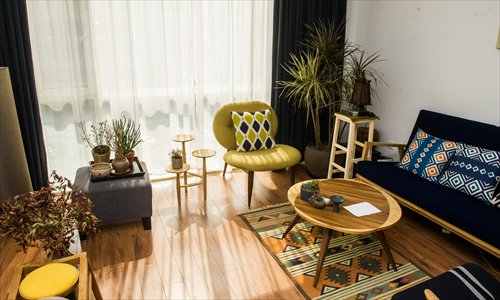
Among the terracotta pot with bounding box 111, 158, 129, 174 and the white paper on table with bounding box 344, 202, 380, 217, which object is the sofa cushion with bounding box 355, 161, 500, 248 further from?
the terracotta pot with bounding box 111, 158, 129, 174

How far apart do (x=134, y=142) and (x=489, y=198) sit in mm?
2830

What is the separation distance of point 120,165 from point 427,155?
249 cm

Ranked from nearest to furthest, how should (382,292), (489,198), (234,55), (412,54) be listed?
(382,292), (489,198), (412,54), (234,55)

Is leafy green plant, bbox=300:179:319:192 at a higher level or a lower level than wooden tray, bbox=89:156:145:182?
higher

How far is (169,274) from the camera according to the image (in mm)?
2430

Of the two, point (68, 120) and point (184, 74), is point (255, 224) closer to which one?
point (184, 74)

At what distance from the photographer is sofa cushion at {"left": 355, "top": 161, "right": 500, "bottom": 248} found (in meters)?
2.37

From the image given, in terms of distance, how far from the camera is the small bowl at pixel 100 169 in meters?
2.85

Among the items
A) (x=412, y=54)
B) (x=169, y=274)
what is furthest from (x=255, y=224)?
(x=412, y=54)

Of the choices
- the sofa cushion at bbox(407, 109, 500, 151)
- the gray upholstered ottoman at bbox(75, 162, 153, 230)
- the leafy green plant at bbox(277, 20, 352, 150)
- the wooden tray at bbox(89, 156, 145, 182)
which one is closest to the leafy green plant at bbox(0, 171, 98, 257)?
the gray upholstered ottoman at bbox(75, 162, 153, 230)

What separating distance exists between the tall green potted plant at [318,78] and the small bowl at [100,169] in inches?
76.8

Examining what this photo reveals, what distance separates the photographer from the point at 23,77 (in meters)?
3.03

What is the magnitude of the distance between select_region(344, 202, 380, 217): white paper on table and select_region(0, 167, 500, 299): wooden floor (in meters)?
0.47

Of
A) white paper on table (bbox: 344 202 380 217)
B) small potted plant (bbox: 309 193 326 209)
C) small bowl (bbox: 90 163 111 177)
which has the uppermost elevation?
small bowl (bbox: 90 163 111 177)
